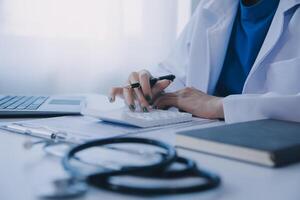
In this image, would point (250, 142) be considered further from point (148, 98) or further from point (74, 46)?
point (74, 46)

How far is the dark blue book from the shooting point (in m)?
0.52

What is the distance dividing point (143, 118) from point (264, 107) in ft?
0.78

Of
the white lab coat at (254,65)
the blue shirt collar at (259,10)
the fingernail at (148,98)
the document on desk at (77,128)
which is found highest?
the blue shirt collar at (259,10)

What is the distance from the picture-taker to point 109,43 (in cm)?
176

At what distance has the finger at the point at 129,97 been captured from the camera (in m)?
0.95

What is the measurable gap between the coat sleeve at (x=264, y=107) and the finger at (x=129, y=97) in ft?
0.71

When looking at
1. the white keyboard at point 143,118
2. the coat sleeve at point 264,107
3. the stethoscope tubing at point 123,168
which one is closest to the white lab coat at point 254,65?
the coat sleeve at point 264,107

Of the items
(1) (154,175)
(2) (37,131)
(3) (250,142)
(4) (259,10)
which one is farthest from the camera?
(4) (259,10)

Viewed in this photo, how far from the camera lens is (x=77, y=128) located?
0.76 m

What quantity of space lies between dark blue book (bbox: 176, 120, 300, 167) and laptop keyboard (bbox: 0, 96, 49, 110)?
21.1 inches

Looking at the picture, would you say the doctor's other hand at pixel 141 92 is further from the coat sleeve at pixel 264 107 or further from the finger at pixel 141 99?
the coat sleeve at pixel 264 107

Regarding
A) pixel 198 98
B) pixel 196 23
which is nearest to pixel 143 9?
pixel 196 23

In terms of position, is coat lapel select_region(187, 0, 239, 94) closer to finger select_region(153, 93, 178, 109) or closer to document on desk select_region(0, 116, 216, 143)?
finger select_region(153, 93, 178, 109)

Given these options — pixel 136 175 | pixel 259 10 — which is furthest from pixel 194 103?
pixel 136 175
